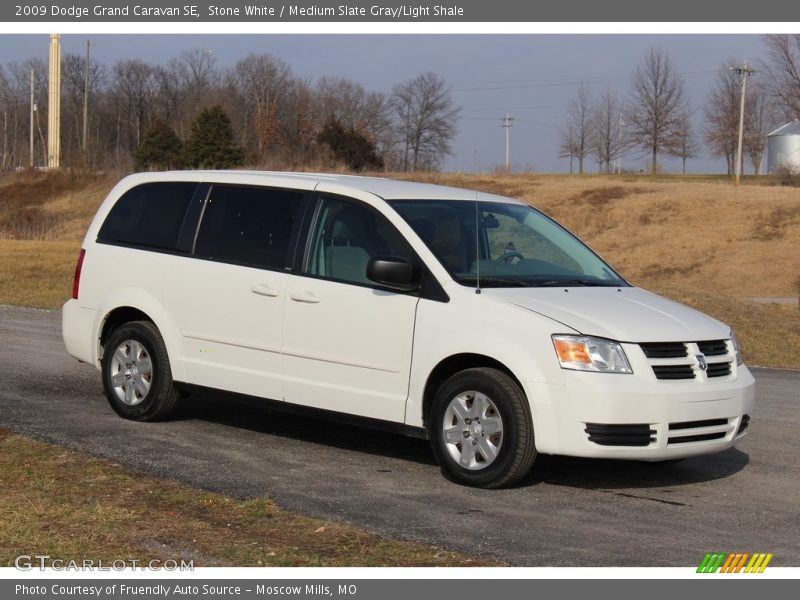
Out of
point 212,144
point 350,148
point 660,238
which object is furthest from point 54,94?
point 660,238

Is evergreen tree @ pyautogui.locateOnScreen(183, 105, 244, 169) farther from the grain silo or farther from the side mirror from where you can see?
the side mirror

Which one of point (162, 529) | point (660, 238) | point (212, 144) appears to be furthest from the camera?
point (212, 144)

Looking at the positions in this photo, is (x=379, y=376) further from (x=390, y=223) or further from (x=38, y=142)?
(x=38, y=142)

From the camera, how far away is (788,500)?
24.8ft

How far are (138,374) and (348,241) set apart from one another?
7.56 ft

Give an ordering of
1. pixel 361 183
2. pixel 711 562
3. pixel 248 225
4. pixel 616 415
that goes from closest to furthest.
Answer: pixel 711 562
pixel 616 415
pixel 361 183
pixel 248 225

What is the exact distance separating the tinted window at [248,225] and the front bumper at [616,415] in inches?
93.6

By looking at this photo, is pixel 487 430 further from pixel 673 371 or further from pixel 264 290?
pixel 264 290

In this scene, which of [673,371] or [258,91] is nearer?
[673,371]

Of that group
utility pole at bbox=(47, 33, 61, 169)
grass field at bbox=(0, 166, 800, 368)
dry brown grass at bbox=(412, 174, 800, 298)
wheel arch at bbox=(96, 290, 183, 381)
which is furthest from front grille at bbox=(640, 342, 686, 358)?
utility pole at bbox=(47, 33, 61, 169)

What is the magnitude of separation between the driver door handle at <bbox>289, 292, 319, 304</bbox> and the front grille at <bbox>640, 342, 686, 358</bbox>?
2322mm

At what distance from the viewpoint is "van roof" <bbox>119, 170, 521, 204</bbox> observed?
8.56 meters

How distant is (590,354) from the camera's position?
7.23 m

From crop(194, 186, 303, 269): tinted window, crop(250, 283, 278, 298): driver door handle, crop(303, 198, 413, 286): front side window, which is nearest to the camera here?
crop(303, 198, 413, 286): front side window
